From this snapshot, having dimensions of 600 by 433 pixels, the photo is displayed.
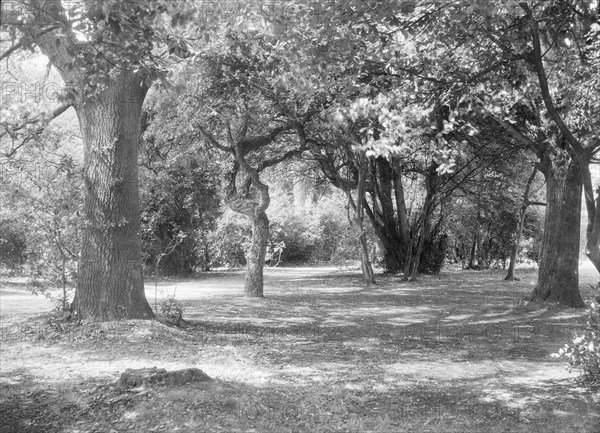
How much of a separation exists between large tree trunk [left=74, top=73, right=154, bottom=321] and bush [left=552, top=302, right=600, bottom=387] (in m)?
6.31

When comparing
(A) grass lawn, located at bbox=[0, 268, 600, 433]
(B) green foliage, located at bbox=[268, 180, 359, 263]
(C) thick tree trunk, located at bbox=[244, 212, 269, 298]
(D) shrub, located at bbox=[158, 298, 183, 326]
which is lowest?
(A) grass lawn, located at bbox=[0, 268, 600, 433]

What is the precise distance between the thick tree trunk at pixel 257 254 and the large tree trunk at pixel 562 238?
276 inches

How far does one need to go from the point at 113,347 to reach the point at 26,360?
1.09 metres

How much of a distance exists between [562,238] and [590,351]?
7205 mm

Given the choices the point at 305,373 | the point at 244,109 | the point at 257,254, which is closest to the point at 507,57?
the point at 305,373

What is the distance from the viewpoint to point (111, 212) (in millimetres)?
9266

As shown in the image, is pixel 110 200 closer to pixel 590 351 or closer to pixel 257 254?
pixel 257 254

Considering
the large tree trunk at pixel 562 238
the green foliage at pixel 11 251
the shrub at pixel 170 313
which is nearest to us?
the shrub at pixel 170 313

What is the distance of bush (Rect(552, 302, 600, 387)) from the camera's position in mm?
5699

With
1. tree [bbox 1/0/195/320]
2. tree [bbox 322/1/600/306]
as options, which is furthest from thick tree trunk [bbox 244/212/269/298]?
tree [bbox 322/1/600/306]

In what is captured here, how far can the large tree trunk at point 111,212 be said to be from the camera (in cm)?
916

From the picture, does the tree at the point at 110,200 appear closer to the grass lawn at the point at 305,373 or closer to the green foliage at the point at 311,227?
the grass lawn at the point at 305,373

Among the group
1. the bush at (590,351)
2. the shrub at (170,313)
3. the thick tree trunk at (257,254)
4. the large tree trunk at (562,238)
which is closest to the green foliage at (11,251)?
the thick tree trunk at (257,254)

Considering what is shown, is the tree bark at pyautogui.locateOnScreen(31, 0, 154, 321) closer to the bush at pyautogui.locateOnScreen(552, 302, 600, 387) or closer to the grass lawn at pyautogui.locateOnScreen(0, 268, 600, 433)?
the grass lawn at pyautogui.locateOnScreen(0, 268, 600, 433)
